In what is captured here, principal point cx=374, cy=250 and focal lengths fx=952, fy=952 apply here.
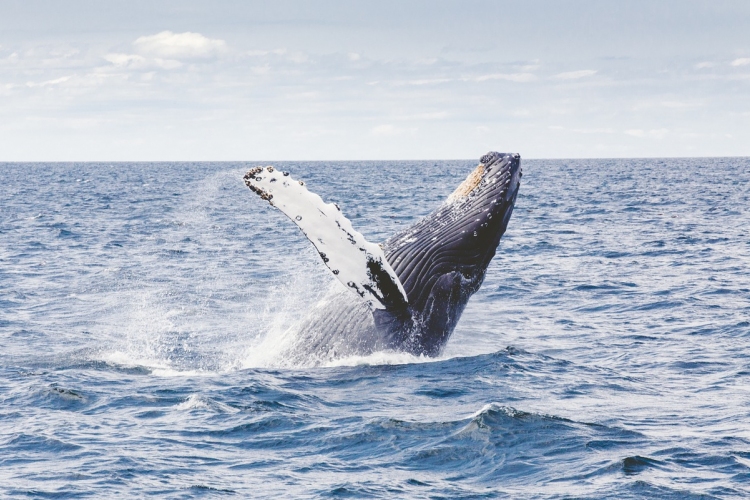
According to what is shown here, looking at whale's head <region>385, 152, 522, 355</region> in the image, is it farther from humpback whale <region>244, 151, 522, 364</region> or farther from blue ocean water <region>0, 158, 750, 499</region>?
blue ocean water <region>0, 158, 750, 499</region>

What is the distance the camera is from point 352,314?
1043 centimetres

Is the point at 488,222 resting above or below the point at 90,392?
above

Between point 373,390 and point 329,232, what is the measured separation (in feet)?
7.56

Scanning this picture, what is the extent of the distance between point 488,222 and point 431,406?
200 centimetres

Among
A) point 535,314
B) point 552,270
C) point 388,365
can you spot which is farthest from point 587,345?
point 552,270

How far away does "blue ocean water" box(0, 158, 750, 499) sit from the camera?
7699 mm

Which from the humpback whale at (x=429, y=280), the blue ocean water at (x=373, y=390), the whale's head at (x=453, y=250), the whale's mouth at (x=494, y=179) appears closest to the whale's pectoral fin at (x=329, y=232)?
the humpback whale at (x=429, y=280)

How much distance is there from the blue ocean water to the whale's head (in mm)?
809

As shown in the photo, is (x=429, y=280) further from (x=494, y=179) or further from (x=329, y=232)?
(x=329, y=232)

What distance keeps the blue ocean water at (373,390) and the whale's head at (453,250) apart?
0.81m

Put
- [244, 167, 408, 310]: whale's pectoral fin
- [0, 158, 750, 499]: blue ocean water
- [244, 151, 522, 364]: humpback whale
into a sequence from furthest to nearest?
[244, 151, 522, 364]: humpback whale, [244, 167, 408, 310]: whale's pectoral fin, [0, 158, 750, 499]: blue ocean water

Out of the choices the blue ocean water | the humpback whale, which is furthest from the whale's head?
the blue ocean water

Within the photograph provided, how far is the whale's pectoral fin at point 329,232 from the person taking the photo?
8.30 metres

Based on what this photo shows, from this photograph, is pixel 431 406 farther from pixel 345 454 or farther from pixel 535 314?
pixel 535 314
